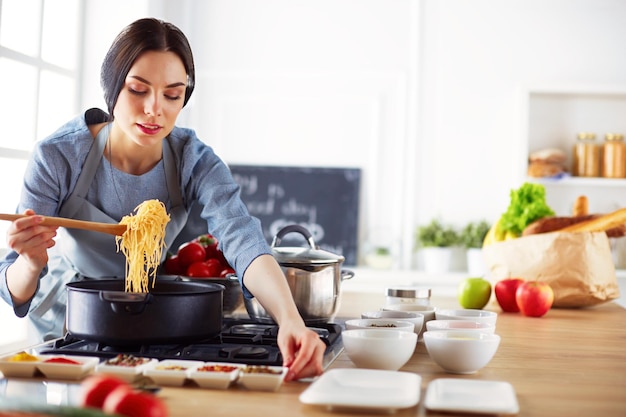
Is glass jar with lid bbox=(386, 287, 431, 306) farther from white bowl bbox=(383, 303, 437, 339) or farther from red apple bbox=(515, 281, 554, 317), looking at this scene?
red apple bbox=(515, 281, 554, 317)

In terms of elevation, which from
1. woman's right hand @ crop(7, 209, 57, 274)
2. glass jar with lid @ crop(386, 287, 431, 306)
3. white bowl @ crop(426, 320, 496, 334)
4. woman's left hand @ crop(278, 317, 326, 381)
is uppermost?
woman's right hand @ crop(7, 209, 57, 274)

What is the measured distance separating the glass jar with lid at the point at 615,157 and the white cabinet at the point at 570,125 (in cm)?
17

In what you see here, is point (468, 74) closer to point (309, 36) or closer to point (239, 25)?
point (309, 36)

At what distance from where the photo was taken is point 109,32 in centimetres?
409

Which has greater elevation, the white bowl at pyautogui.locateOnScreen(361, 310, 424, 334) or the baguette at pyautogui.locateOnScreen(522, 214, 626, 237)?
the baguette at pyautogui.locateOnScreen(522, 214, 626, 237)

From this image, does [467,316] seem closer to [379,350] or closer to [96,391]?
[379,350]

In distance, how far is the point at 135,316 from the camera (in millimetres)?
1401

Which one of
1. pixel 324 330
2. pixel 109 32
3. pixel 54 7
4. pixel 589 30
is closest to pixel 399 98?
pixel 589 30

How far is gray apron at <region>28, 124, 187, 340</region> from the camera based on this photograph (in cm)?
193

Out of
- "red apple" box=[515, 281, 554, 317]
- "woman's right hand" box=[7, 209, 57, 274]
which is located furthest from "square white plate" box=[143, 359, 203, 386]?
"red apple" box=[515, 281, 554, 317]

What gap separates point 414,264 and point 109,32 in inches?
86.1

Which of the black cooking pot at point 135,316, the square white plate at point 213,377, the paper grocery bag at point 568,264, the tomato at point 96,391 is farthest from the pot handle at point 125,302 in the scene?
the paper grocery bag at point 568,264

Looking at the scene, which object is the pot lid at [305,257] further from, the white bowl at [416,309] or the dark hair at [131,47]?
the dark hair at [131,47]

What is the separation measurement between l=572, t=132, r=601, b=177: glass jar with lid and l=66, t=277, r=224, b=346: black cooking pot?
336cm
